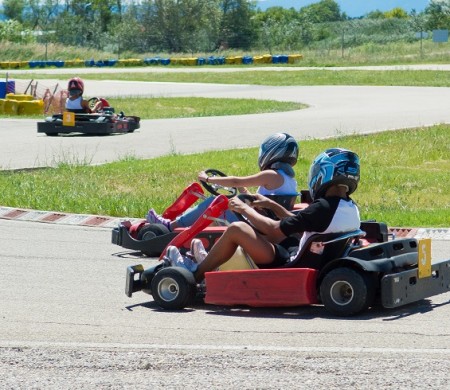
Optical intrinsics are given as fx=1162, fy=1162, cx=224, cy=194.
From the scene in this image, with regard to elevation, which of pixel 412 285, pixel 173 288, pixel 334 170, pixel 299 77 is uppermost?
pixel 299 77

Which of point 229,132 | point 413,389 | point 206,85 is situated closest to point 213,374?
point 413,389

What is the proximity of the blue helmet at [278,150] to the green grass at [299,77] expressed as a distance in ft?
90.5

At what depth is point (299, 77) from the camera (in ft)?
135

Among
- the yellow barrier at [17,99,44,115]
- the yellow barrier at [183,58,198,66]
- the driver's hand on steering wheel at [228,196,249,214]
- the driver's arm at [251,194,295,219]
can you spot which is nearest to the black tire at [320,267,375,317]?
the driver's arm at [251,194,295,219]

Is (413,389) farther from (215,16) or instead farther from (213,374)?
(215,16)

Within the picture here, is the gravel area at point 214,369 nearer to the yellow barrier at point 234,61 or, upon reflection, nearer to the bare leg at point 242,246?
the bare leg at point 242,246

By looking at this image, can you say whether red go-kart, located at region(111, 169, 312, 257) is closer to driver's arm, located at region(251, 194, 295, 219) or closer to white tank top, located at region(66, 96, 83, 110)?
driver's arm, located at region(251, 194, 295, 219)

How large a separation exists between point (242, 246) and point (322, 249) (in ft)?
1.67

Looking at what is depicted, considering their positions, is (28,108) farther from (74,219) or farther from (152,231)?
(152,231)

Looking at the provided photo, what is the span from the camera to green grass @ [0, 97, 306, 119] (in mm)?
26469

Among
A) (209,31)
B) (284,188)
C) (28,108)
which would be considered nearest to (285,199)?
(284,188)

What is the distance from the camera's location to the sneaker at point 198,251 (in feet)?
24.6

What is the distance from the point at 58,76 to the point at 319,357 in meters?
40.6

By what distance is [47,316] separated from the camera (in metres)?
7.02
